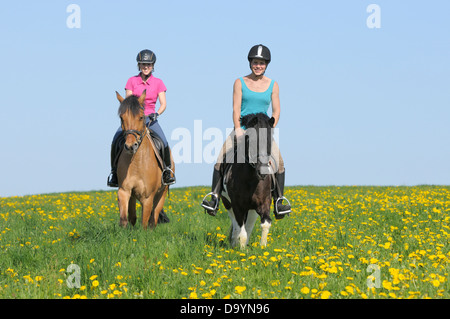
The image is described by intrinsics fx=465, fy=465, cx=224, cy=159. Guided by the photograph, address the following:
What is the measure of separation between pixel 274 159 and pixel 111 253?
343 cm

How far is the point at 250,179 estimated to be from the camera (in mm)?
8305

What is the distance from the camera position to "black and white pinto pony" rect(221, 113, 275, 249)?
7.55 meters

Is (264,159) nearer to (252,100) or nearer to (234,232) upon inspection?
(252,100)

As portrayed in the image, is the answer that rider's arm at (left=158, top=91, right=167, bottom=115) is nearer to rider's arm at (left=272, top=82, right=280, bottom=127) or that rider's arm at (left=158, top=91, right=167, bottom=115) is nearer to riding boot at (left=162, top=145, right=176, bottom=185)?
riding boot at (left=162, top=145, right=176, bottom=185)

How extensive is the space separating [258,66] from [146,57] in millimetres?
3720

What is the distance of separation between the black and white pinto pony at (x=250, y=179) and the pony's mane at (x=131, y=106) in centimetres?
238

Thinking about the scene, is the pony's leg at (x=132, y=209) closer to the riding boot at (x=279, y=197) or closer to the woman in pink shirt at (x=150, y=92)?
the woman in pink shirt at (x=150, y=92)

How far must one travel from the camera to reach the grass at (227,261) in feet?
19.3

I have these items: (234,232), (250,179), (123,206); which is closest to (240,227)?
(234,232)

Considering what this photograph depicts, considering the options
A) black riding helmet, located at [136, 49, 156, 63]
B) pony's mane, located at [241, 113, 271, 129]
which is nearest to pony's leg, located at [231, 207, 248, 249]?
pony's mane, located at [241, 113, 271, 129]

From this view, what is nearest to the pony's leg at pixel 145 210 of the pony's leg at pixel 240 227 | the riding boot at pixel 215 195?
the riding boot at pixel 215 195

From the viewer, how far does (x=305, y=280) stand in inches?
240
